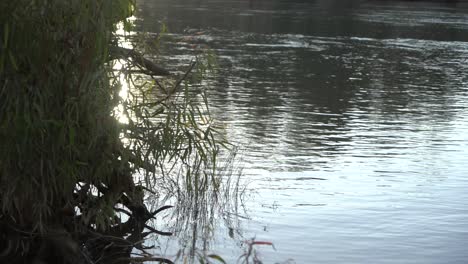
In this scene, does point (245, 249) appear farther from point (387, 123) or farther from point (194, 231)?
point (387, 123)

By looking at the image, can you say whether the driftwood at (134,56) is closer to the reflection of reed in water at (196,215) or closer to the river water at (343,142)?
the river water at (343,142)

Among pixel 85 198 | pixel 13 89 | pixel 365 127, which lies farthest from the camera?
pixel 365 127

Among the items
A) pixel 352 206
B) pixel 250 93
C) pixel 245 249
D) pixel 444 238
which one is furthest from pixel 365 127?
pixel 245 249

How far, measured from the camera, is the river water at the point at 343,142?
12.9 meters

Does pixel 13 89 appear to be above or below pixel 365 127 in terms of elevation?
above

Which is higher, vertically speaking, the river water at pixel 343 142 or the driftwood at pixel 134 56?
the driftwood at pixel 134 56

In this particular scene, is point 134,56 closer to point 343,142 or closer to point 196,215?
point 196,215

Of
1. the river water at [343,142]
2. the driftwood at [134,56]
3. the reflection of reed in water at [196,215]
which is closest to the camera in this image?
the driftwood at [134,56]

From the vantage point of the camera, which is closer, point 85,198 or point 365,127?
point 85,198

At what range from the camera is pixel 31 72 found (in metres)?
9.07

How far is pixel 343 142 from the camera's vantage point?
67.9 ft

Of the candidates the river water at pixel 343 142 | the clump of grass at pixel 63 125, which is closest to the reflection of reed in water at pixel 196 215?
the river water at pixel 343 142

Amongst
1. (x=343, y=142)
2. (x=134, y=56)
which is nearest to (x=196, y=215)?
(x=134, y=56)

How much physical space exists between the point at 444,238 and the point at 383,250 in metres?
1.11
